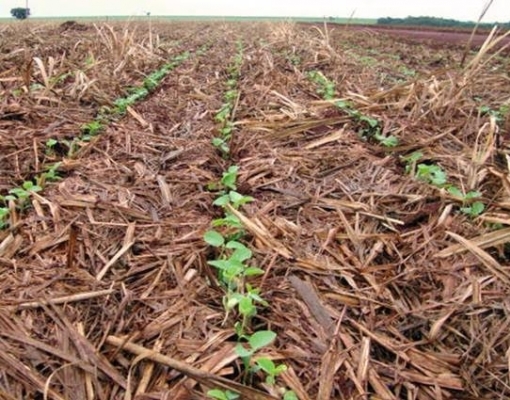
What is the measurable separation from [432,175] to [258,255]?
109 cm

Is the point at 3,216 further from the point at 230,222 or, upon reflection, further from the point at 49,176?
the point at 230,222

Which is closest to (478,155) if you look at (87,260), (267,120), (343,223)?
(343,223)

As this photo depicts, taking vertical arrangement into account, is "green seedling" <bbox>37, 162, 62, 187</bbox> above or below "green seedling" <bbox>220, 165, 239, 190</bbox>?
below

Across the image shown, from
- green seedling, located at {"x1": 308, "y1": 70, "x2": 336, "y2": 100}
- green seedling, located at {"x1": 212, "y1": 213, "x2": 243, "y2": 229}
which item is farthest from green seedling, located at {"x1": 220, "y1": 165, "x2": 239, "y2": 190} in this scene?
green seedling, located at {"x1": 308, "y1": 70, "x2": 336, "y2": 100}

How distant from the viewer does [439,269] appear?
5.88 ft

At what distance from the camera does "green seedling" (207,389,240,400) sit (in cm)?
127

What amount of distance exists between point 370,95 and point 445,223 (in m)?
2.14

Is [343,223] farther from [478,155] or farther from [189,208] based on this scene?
[478,155]

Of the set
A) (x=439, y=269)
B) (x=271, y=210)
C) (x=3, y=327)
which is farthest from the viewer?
(x=271, y=210)

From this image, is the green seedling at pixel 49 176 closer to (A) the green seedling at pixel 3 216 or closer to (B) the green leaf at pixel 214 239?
(A) the green seedling at pixel 3 216

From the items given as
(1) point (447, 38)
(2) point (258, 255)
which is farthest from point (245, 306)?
(1) point (447, 38)

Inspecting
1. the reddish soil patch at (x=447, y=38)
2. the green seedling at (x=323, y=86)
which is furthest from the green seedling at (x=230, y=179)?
the reddish soil patch at (x=447, y=38)

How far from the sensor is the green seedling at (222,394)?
1.27 meters

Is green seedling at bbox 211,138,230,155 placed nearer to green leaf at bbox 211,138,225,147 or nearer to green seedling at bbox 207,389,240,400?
green leaf at bbox 211,138,225,147
